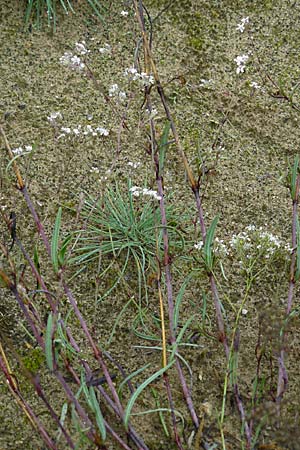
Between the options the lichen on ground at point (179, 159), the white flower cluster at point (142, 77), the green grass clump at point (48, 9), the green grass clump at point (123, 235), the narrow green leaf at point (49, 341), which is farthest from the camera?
the green grass clump at point (48, 9)

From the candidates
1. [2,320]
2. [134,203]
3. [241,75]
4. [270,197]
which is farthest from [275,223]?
[2,320]

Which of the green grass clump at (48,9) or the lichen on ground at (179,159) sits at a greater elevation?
the green grass clump at (48,9)

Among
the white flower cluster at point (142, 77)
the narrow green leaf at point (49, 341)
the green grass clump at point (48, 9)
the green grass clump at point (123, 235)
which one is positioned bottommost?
the narrow green leaf at point (49, 341)

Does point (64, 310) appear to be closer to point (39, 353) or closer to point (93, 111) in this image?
point (39, 353)

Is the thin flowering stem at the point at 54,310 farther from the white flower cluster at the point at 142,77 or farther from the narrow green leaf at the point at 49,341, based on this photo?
the white flower cluster at the point at 142,77

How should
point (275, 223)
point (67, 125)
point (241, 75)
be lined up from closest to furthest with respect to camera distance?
point (275, 223) → point (67, 125) → point (241, 75)

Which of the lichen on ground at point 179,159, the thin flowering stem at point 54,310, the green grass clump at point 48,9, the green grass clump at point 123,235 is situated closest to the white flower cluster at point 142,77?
the lichen on ground at point 179,159

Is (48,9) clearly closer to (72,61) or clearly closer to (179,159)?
(179,159)

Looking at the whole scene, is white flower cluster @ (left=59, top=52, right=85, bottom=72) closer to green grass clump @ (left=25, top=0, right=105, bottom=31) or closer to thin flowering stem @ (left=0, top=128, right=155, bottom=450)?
thin flowering stem @ (left=0, top=128, right=155, bottom=450)

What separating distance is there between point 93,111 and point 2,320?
0.87m

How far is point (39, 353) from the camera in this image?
181 cm

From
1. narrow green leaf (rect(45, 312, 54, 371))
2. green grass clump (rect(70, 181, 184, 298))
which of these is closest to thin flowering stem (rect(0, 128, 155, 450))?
narrow green leaf (rect(45, 312, 54, 371))

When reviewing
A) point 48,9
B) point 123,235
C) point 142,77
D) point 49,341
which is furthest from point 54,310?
point 48,9

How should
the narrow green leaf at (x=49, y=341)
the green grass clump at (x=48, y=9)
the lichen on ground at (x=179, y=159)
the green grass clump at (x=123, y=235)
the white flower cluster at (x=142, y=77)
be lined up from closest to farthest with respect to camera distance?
the narrow green leaf at (x=49, y=341) < the white flower cluster at (x=142, y=77) < the lichen on ground at (x=179, y=159) < the green grass clump at (x=123, y=235) < the green grass clump at (x=48, y=9)
